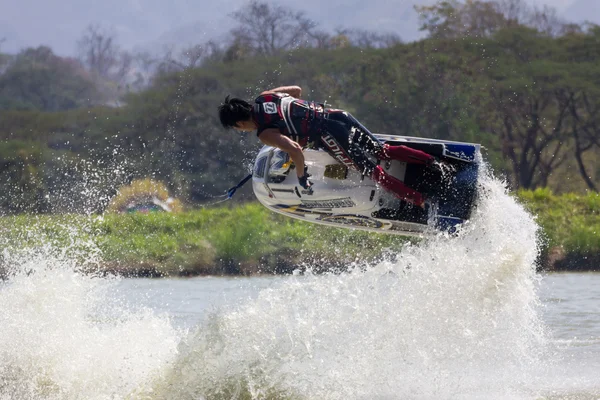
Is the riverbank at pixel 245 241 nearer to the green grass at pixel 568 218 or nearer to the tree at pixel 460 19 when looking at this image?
the green grass at pixel 568 218

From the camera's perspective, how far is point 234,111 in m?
8.40

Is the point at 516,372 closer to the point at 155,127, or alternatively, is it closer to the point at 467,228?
the point at 467,228

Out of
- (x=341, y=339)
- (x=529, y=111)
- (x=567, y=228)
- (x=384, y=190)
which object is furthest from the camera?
(x=529, y=111)

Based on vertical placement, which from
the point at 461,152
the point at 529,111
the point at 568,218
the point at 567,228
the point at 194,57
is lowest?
the point at 567,228

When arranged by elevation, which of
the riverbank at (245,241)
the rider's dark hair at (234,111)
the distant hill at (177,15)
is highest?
the distant hill at (177,15)

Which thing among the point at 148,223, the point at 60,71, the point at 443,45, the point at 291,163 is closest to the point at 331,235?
the point at 148,223

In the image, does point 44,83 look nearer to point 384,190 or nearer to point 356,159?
point 384,190

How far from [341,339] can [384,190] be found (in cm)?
174

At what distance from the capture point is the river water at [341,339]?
7.78 m

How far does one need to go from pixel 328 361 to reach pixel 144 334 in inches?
79.4

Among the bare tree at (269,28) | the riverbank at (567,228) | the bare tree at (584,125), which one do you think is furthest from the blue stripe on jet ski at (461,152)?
the bare tree at (269,28)

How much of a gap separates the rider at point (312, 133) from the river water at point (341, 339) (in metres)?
0.77

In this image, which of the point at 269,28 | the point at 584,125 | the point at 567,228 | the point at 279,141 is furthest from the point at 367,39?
the point at 279,141

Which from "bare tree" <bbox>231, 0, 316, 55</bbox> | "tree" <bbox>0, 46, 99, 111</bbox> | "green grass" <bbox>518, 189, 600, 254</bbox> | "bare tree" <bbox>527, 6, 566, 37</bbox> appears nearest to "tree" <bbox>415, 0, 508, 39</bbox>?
"bare tree" <bbox>527, 6, 566, 37</bbox>
